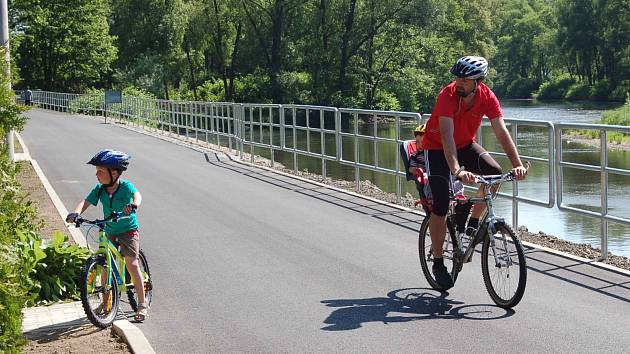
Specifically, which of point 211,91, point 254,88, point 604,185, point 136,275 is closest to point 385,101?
point 254,88

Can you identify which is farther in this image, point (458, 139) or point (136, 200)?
point (458, 139)

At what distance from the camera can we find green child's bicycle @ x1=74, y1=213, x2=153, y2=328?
293 inches

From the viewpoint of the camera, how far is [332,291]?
348 inches

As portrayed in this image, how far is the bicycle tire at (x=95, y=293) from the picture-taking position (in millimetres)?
7402

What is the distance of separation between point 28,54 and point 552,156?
78.4 meters

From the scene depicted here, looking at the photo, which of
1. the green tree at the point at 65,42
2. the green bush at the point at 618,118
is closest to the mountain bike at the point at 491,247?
the green bush at the point at 618,118

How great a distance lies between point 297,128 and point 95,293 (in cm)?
1265

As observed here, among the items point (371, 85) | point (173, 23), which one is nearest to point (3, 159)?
point (371, 85)

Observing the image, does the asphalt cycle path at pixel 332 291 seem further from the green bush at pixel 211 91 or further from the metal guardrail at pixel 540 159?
the green bush at pixel 211 91

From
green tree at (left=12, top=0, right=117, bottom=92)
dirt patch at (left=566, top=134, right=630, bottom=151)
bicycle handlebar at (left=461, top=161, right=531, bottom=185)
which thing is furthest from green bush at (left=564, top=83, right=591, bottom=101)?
bicycle handlebar at (left=461, top=161, right=531, bottom=185)

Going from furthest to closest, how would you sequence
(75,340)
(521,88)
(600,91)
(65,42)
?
(521,88) → (600,91) → (65,42) → (75,340)

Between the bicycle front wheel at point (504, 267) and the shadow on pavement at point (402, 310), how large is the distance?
0.12 meters

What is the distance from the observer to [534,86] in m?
115

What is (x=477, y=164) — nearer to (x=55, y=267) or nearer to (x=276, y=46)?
(x=55, y=267)
